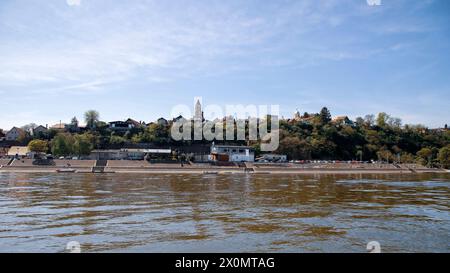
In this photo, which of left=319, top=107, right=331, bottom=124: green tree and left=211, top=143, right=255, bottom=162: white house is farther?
left=319, top=107, right=331, bottom=124: green tree

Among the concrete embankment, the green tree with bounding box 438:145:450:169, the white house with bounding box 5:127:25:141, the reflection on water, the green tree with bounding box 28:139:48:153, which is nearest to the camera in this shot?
the reflection on water

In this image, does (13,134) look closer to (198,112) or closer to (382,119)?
(198,112)

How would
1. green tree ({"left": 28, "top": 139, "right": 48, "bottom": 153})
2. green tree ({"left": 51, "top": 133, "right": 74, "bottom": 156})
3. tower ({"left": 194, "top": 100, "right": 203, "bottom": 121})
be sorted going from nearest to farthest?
1. green tree ({"left": 51, "top": 133, "right": 74, "bottom": 156})
2. green tree ({"left": 28, "top": 139, "right": 48, "bottom": 153})
3. tower ({"left": 194, "top": 100, "right": 203, "bottom": 121})

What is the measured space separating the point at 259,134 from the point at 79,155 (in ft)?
141

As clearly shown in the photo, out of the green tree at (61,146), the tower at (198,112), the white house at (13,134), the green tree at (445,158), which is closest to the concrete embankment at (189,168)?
the green tree at (445,158)

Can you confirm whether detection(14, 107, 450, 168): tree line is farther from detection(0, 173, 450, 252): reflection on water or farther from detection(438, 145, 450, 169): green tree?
detection(0, 173, 450, 252): reflection on water

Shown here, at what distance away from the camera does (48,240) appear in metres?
11.6

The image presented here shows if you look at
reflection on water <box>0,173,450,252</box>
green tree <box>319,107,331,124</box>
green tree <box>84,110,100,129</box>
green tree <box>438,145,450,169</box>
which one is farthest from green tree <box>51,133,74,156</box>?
green tree <box>438,145,450,169</box>

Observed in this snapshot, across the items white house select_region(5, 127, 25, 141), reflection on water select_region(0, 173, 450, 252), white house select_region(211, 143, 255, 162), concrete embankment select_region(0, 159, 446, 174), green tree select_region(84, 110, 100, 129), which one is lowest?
concrete embankment select_region(0, 159, 446, 174)

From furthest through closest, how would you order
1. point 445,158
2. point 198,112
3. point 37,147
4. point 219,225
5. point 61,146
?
point 198,112, point 445,158, point 61,146, point 37,147, point 219,225

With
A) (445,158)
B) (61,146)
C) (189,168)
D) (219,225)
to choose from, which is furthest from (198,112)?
(219,225)

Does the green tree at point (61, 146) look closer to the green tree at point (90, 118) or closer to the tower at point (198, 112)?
the green tree at point (90, 118)

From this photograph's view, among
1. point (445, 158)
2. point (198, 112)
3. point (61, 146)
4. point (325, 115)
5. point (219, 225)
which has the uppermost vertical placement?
point (325, 115)

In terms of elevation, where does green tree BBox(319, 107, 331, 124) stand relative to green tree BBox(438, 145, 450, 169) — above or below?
above
